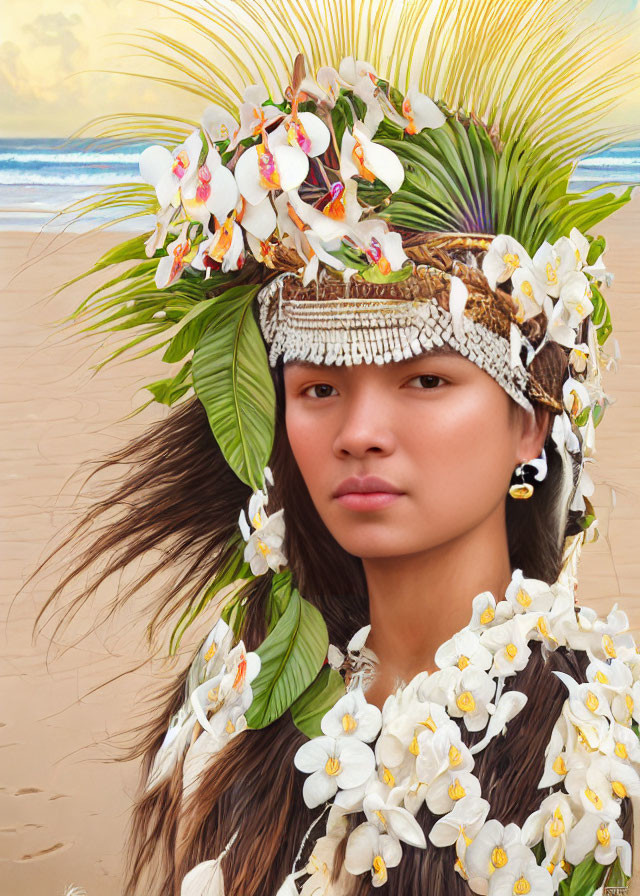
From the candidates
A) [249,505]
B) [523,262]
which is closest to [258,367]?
[249,505]

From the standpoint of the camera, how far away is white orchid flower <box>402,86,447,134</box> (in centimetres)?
82

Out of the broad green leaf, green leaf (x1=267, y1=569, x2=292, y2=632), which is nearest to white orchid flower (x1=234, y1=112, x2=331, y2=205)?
the broad green leaf

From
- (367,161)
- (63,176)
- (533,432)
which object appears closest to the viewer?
(367,161)

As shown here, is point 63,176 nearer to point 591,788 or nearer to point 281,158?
point 281,158

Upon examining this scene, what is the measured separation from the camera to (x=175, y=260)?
34.6 inches

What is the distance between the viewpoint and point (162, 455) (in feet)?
3.47

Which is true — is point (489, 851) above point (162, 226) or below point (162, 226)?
below

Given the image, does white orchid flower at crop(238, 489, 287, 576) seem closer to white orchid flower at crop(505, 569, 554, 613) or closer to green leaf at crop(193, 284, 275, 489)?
green leaf at crop(193, 284, 275, 489)

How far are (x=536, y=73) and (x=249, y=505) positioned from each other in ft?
1.52

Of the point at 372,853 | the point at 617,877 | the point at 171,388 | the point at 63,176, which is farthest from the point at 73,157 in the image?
the point at 617,877

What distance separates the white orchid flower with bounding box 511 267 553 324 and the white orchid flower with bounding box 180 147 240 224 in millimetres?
229

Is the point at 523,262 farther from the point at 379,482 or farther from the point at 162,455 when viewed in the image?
the point at 162,455

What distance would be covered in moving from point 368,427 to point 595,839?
1.21ft

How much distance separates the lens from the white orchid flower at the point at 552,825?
0.81 m
